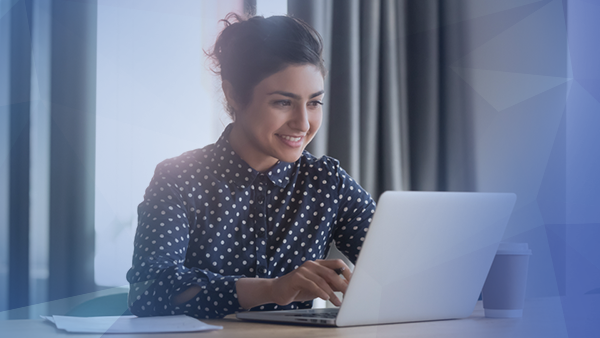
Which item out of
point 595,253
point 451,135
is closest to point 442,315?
point 595,253

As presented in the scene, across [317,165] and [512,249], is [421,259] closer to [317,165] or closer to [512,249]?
[512,249]

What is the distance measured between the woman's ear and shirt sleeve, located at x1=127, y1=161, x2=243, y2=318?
0.30 m

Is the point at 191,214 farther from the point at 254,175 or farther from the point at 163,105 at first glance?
the point at 163,105

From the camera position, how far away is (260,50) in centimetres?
123

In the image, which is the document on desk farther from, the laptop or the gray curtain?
the gray curtain

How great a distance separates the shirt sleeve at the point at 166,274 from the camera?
865mm

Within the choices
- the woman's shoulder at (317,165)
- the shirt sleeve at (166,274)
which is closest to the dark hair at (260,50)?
the woman's shoulder at (317,165)

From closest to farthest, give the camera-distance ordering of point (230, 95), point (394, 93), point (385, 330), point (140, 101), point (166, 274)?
point (385, 330), point (166, 274), point (230, 95), point (140, 101), point (394, 93)

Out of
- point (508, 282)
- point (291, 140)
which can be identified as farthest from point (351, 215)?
point (508, 282)

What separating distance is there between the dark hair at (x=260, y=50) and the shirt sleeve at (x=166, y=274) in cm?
34

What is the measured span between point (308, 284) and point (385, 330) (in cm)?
15

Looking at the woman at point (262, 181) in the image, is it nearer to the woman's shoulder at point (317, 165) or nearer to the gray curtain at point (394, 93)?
the woman's shoulder at point (317, 165)

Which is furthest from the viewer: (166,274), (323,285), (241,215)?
(241,215)

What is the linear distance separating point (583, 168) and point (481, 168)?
0.34 metres
